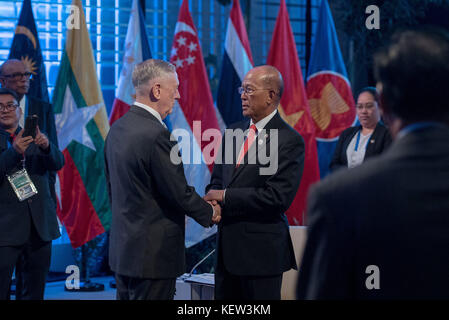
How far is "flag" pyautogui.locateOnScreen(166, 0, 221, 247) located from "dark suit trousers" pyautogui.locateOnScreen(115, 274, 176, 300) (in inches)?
87.7

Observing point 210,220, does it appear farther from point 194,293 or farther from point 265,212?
point 194,293

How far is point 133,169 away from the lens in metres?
2.35

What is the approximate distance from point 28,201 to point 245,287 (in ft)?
4.31

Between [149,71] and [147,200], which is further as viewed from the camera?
[149,71]

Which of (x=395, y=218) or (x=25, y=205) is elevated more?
(x=395, y=218)

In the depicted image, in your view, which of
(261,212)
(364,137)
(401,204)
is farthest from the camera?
(364,137)

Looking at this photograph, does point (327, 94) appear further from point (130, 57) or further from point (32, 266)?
point (32, 266)

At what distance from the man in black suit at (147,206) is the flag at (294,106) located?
252 centimetres

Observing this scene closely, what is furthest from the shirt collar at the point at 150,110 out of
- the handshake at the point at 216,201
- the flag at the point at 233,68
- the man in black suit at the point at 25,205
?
the flag at the point at 233,68

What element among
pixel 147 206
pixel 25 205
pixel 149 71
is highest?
pixel 149 71

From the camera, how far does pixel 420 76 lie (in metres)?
0.97

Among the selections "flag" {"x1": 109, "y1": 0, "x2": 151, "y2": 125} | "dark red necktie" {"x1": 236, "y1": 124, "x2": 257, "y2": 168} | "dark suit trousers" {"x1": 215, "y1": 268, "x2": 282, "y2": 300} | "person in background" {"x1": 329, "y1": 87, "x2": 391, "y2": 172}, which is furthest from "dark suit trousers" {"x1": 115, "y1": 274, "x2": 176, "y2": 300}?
"flag" {"x1": 109, "y1": 0, "x2": 151, "y2": 125}

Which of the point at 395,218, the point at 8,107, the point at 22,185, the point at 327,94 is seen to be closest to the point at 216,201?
the point at 22,185

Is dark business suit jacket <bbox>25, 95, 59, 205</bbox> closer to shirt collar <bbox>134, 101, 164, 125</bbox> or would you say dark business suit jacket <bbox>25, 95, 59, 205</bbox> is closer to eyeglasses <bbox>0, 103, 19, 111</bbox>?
eyeglasses <bbox>0, 103, 19, 111</bbox>
